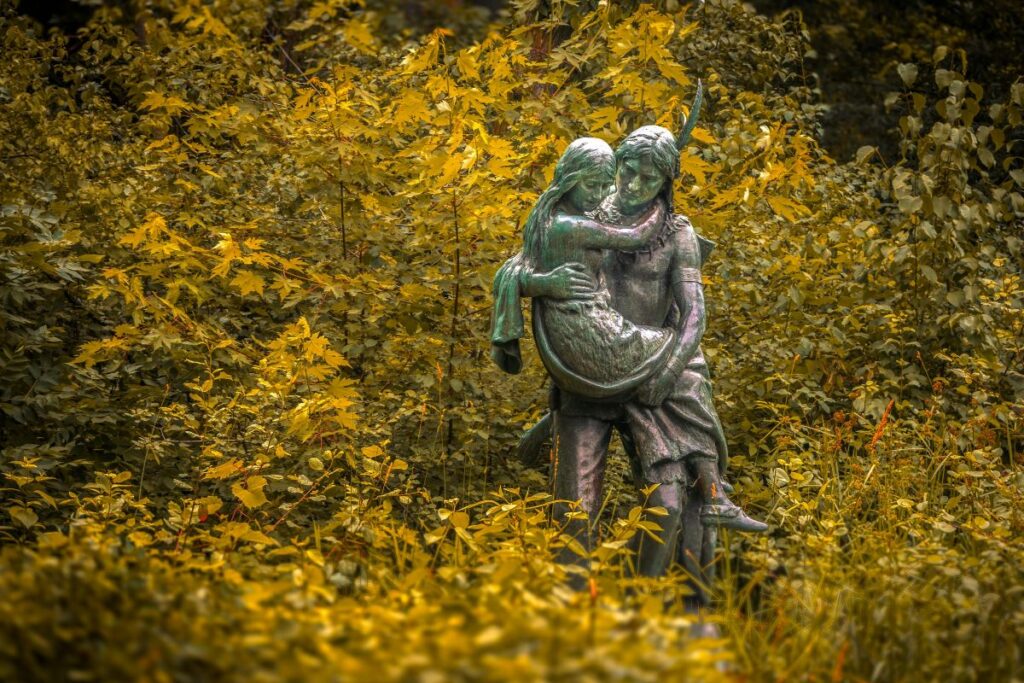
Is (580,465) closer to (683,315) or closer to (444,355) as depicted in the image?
(683,315)

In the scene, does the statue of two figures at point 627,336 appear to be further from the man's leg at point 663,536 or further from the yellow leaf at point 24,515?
the yellow leaf at point 24,515

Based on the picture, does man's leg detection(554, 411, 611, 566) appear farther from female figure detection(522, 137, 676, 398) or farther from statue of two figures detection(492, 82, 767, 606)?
female figure detection(522, 137, 676, 398)

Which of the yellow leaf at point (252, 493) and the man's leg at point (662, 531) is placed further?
the yellow leaf at point (252, 493)

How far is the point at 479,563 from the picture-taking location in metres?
4.76

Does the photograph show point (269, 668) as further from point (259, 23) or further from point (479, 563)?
point (259, 23)

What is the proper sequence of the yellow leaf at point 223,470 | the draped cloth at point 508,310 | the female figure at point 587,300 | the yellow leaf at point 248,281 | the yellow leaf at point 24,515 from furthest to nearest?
the yellow leaf at point 248,281, the yellow leaf at point 223,470, the yellow leaf at point 24,515, the draped cloth at point 508,310, the female figure at point 587,300

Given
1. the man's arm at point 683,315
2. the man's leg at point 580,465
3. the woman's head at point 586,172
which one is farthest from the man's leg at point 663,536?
the woman's head at point 586,172

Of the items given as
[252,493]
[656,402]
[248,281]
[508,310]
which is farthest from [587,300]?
[248,281]

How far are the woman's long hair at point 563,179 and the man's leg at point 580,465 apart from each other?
0.65m

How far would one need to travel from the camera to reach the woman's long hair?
4.86m

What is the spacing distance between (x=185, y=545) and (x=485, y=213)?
2.28m

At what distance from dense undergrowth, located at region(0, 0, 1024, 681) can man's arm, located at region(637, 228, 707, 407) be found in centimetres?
46

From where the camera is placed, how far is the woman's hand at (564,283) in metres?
4.78

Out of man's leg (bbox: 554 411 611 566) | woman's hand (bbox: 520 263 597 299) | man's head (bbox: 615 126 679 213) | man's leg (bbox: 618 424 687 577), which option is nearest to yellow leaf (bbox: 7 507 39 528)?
man's leg (bbox: 554 411 611 566)
